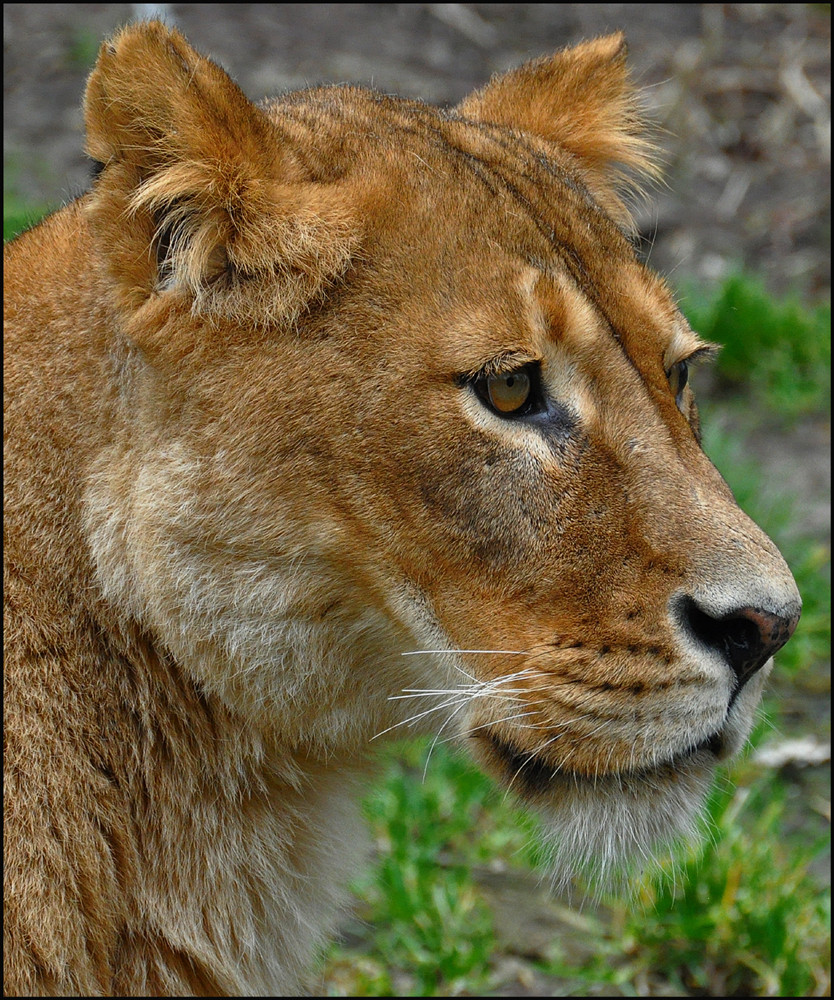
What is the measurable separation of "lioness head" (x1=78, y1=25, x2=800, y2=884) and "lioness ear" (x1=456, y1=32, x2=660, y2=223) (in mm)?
801

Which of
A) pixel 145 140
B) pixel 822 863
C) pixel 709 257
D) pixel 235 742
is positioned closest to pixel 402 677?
pixel 235 742

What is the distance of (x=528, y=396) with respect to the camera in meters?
2.68

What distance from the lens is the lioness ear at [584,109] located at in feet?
11.3

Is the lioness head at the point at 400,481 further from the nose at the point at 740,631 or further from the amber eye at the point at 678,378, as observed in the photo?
the amber eye at the point at 678,378

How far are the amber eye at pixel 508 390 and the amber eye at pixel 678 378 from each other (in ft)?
1.56

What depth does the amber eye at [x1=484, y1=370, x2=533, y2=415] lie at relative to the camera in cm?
263

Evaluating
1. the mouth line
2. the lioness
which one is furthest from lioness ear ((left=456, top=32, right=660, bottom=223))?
the mouth line

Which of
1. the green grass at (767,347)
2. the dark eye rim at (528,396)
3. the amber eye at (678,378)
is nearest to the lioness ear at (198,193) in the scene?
the dark eye rim at (528,396)

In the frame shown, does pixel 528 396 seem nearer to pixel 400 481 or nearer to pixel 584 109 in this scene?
pixel 400 481

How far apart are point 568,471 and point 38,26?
285 inches

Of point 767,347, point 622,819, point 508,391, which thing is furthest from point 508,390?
point 767,347

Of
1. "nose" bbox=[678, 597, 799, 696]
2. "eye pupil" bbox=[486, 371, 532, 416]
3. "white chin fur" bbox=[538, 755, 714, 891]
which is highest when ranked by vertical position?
"eye pupil" bbox=[486, 371, 532, 416]

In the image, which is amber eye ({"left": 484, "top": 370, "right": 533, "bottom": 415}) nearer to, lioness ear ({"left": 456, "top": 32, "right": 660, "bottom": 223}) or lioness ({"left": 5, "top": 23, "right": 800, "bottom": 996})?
lioness ({"left": 5, "top": 23, "right": 800, "bottom": 996})

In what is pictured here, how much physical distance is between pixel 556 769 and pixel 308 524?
0.73 metres
